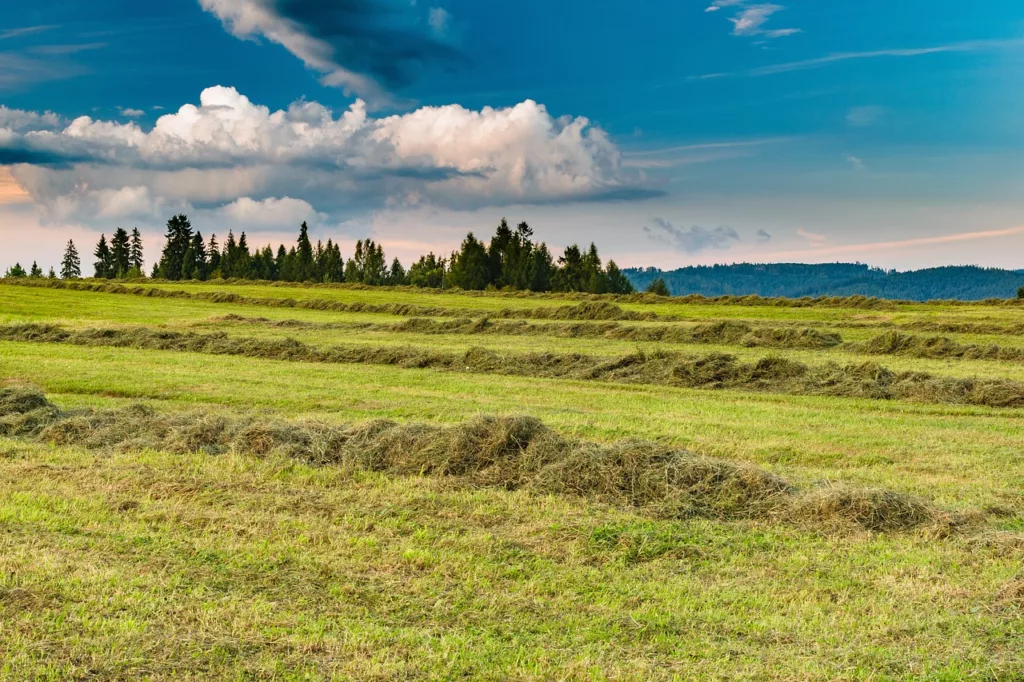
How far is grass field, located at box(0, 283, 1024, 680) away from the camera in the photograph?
17.7 ft

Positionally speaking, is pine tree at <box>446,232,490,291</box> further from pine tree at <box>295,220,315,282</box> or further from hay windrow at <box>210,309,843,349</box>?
hay windrow at <box>210,309,843,349</box>

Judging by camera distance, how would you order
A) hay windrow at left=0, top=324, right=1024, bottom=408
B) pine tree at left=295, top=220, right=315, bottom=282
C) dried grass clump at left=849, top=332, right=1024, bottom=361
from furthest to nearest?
pine tree at left=295, top=220, right=315, bottom=282, dried grass clump at left=849, top=332, right=1024, bottom=361, hay windrow at left=0, top=324, right=1024, bottom=408

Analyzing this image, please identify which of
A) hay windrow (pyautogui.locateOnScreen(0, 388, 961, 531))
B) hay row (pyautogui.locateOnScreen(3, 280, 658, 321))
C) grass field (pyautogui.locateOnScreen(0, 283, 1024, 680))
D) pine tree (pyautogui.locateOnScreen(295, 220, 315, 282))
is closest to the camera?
grass field (pyautogui.locateOnScreen(0, 283, 1024, 680))

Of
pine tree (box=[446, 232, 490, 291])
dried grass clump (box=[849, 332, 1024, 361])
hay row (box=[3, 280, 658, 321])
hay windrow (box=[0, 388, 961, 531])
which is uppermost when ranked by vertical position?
pine tree (box=[446, 232, 490, 291])

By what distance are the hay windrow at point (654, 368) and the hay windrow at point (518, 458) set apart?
10282 millimetres

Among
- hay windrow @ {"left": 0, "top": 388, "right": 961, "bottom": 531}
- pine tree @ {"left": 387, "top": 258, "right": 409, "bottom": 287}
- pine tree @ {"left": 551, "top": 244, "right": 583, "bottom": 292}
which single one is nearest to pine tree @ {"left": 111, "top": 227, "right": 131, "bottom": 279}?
pine tree @ {"left": 387, "top": 258, "right": 409, "bottom": 287}

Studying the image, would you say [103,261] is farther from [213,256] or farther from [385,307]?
[385,307]

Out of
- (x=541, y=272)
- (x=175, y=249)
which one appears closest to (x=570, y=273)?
(x=541, y=272)

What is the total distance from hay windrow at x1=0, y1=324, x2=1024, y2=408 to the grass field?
247 cm

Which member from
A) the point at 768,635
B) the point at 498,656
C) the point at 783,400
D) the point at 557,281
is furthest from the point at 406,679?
the point at 557,281

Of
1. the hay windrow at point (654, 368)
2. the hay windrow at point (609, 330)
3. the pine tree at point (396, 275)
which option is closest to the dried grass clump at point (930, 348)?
the hay windrow at point (609, 330)

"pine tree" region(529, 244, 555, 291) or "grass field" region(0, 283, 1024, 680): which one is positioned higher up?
"pine tree" region(529, 244, 555, 291)

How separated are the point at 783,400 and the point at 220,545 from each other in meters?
13.5

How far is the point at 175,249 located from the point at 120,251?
10044mm
